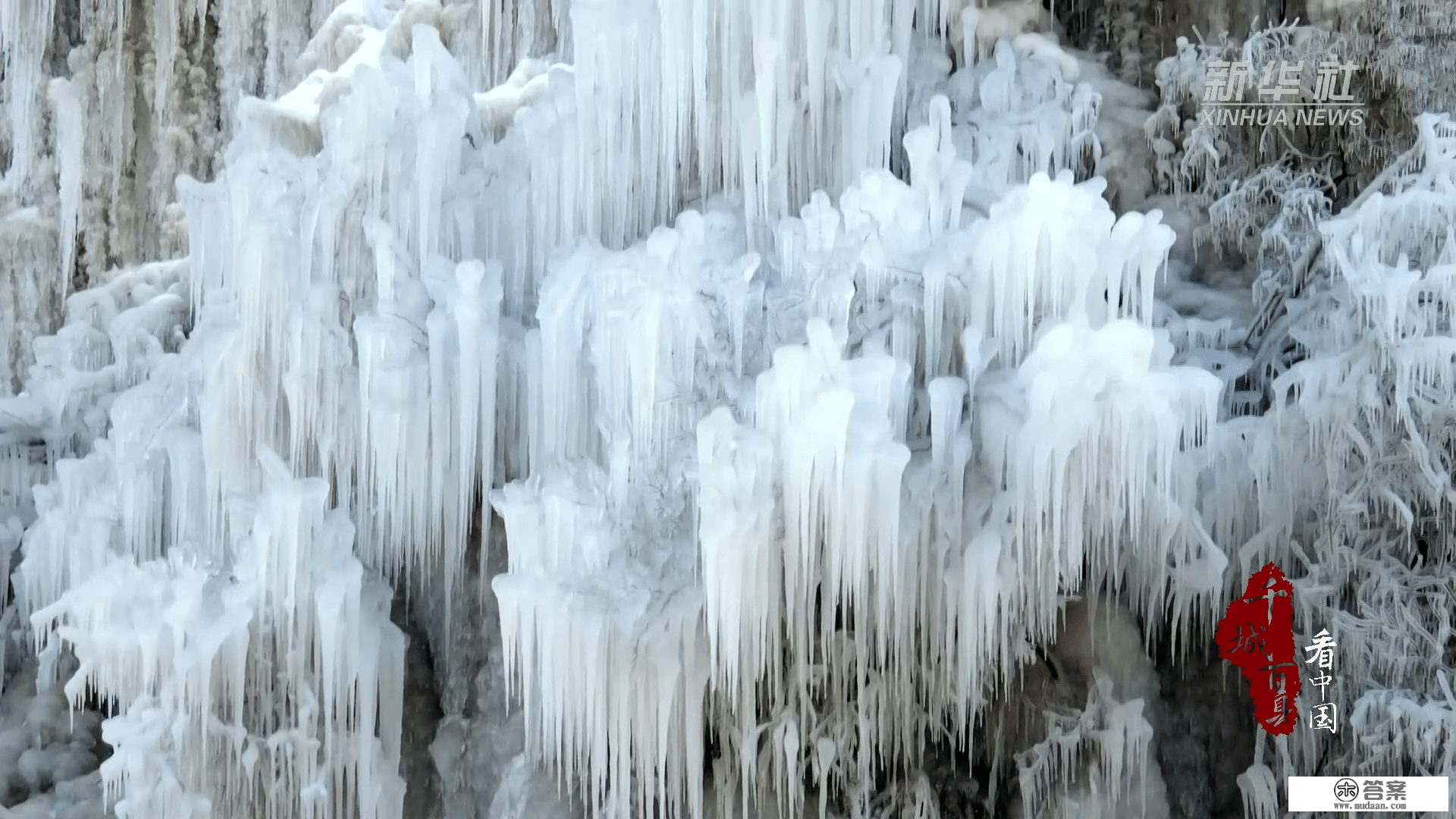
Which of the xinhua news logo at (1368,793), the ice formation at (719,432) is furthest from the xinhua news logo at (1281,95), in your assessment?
the xinhua news logo at (1368,793)

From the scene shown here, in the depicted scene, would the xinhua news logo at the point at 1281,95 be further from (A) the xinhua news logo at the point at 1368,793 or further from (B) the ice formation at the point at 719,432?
(A) the xinhua news logo at the point at 1368,793

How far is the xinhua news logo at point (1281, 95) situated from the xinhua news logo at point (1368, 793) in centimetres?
308

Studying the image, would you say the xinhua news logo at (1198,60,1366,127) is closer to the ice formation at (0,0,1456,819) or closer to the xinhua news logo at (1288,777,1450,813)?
the ice formation at (0,0,1456,819)

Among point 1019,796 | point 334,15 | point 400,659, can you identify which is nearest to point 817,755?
point 1019,796

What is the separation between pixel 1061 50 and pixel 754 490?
132 inches

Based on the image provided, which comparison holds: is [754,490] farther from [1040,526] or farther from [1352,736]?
[1352,736]

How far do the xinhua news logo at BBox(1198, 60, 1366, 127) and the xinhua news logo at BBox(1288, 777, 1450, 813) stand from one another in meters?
3.08

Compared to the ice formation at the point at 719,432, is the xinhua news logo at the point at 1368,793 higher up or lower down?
lower down

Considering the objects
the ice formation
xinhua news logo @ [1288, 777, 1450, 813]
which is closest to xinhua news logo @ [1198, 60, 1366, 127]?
the ice formation

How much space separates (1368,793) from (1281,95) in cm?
326

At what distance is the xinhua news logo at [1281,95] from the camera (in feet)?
23.5

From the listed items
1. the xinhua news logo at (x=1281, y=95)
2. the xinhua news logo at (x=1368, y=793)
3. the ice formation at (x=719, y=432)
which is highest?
the xinhua news logo at (x=1281, y=95)

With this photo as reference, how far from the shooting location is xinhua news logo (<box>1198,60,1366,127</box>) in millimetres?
7176

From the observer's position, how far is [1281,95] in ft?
23.8
